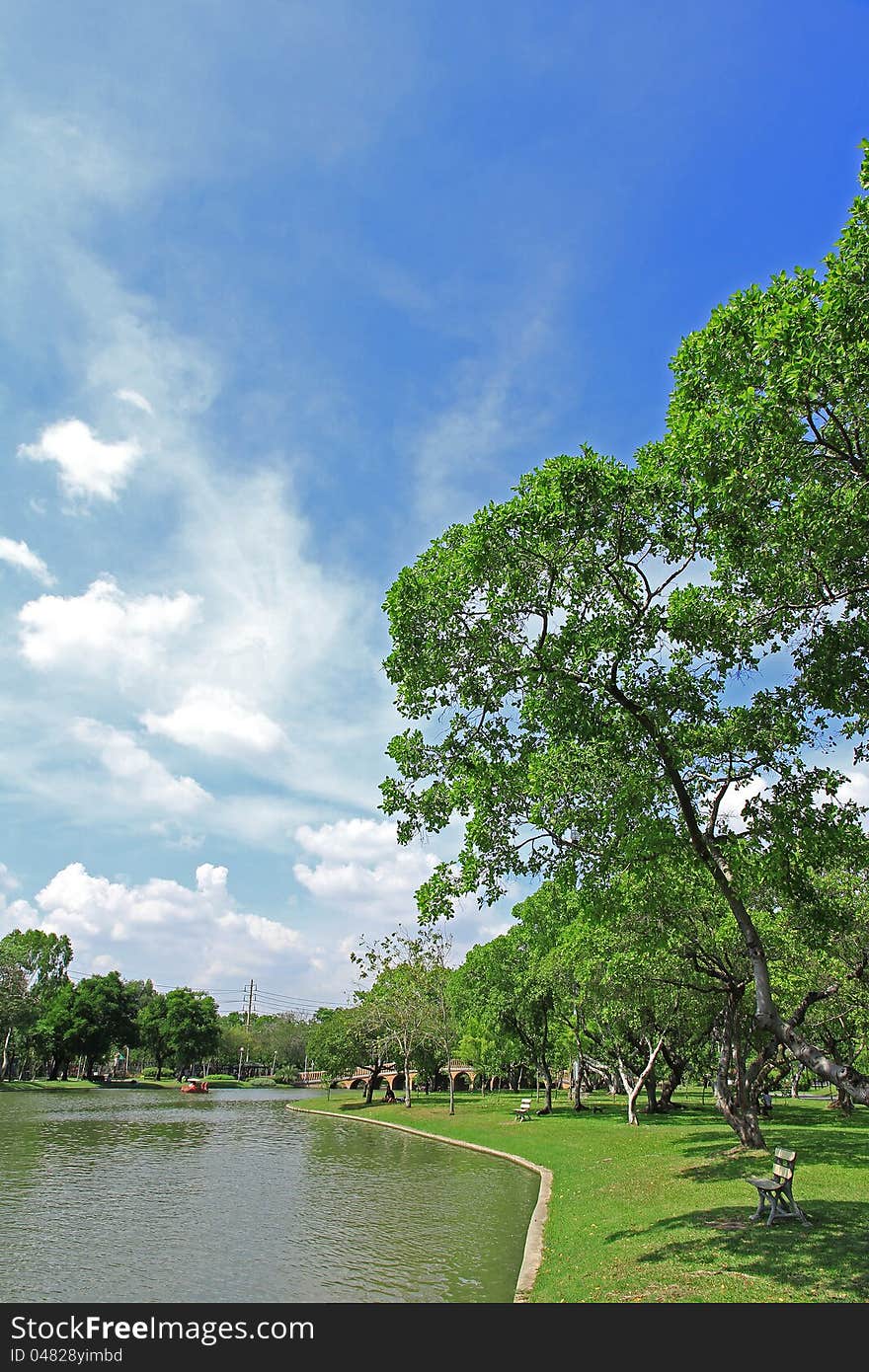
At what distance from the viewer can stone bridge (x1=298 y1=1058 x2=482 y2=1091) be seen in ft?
234

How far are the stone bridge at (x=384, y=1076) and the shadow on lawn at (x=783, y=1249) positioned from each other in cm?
5353

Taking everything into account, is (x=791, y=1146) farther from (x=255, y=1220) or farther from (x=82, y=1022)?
(x=82, y=1022)

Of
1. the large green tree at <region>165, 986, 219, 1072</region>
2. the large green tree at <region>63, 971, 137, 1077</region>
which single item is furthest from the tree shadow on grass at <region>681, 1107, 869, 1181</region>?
the large green tree at <region>165, 986, 219, 1072</region>

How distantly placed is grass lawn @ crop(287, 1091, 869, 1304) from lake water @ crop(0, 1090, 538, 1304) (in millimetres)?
1451

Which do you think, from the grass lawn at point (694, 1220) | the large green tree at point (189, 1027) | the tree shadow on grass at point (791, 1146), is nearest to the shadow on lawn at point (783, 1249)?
the grass lawn at point (694, 1220)

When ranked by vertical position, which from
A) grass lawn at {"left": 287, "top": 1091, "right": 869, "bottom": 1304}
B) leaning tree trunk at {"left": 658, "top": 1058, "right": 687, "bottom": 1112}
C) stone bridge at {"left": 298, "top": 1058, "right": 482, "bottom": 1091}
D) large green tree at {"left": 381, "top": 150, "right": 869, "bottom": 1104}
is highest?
large green tree at {"left": 381, "top": 150, "right": 869, "bottom": 1104}

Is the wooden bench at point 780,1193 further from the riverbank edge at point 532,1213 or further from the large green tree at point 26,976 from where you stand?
the large green tree at point 26,976

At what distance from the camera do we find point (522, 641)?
13172 mm

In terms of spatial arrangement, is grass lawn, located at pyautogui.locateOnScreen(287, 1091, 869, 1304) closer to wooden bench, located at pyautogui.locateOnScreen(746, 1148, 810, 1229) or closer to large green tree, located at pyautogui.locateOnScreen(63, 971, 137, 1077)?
wooden bench, located at pyautogui.locateOnScreen(746, 1148, 810, 1229)

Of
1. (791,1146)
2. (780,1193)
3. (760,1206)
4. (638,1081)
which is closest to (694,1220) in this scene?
(760,1206)

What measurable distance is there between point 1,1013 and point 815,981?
83432 millimetres

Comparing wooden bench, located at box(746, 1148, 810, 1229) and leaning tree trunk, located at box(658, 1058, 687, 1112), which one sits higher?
wooden bench, located at box(746, 1148, 810, 1229)

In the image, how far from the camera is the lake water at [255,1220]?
545 inches

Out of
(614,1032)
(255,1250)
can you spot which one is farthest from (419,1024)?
(255,1250)
